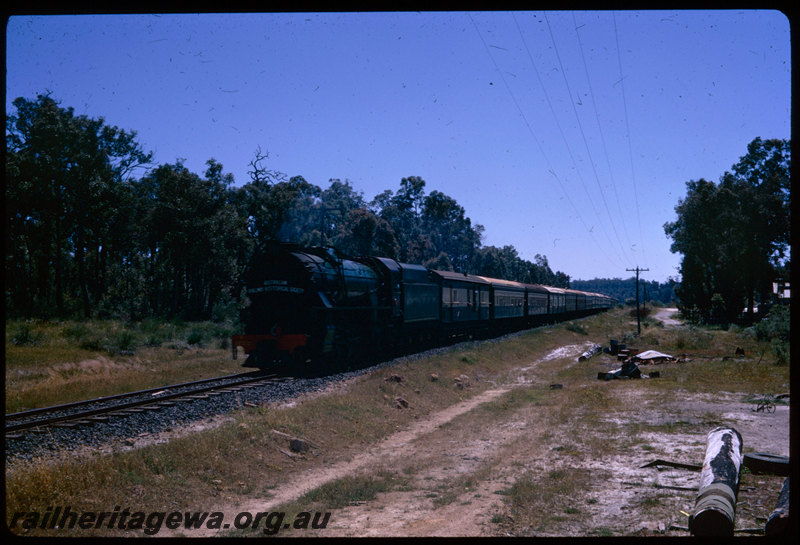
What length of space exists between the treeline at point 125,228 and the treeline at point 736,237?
104 ft

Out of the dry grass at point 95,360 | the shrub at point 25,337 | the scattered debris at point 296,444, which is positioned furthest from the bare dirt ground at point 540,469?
the shrub at point 25,337

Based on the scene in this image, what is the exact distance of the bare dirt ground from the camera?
7.41m

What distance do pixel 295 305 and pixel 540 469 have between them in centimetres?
1132

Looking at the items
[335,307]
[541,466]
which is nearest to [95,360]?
[335,307]

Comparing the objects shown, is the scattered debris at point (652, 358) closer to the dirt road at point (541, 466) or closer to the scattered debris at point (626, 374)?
the scattered debris at point (626, 374)

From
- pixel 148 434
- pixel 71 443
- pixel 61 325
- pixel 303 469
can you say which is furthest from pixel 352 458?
pixel 61 325

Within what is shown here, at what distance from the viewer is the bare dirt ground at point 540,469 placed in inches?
292

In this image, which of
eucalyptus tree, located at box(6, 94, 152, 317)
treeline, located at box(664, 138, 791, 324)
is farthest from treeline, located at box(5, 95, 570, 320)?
treeline, located at box(664, 138, 791, 324)

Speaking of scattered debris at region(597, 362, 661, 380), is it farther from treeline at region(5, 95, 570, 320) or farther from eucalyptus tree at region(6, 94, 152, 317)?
eucalyptus tree at region(6, 94, 152, 317)

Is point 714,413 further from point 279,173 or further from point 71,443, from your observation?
point 279,173

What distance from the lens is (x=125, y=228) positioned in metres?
53.7

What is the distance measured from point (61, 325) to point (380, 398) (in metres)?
20.9

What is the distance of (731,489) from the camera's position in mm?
7129

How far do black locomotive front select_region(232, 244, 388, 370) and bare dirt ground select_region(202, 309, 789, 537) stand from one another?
5236 millimetres
